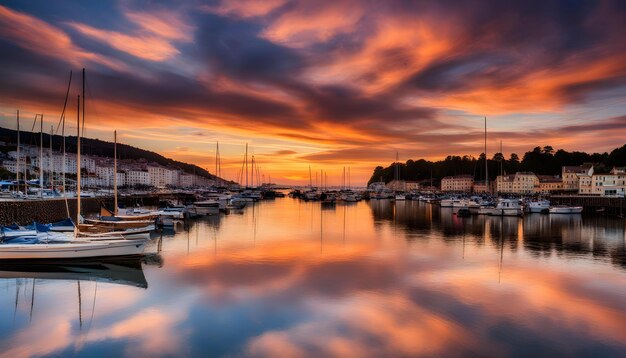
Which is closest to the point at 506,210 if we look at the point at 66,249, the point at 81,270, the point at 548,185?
the point at 81,270

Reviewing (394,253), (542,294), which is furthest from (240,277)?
(542,294)

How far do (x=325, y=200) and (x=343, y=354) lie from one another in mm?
87404

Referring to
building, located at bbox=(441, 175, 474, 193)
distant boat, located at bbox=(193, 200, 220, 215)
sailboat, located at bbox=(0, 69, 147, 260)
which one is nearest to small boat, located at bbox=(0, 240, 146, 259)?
sailboat, located at bbox=(0, 69, 147, 260)

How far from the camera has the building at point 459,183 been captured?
6289 inches

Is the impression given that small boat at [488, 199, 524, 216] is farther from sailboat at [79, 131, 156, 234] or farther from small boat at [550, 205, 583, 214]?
sailboat at [79, 131, 156, 234]

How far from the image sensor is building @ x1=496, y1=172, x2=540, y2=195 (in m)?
124

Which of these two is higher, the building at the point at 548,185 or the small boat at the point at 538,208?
the building at the point at 548,185

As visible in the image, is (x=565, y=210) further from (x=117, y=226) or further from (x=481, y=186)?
(x=481, y=186)

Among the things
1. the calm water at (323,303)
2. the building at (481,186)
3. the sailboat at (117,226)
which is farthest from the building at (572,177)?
the sailboat at (117,226)

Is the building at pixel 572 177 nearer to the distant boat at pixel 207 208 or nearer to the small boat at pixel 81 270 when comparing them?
the distant boat at pixel 207 208

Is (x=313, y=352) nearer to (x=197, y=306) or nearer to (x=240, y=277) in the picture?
(x=197, y=306)

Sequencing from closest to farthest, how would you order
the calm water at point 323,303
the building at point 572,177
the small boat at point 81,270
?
the calm water at point 323,303, the small boat at point 81,270, the building at point 572,177

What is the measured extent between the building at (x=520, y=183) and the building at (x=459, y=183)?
24059 millimetres

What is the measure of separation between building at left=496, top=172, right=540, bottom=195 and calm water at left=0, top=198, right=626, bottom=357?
108134mm
